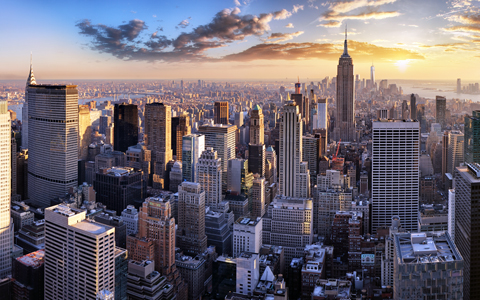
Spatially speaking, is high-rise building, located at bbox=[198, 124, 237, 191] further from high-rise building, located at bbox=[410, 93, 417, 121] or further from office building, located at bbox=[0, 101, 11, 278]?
office building, located at bbox=[0, 101, 11, 278]

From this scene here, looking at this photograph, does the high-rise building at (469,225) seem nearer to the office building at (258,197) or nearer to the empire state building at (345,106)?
the office building at (258,197)

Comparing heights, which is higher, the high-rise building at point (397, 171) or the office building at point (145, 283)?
the high-rise building at point (397, 171)

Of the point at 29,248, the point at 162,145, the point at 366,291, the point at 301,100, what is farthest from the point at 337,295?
the point at 301,100

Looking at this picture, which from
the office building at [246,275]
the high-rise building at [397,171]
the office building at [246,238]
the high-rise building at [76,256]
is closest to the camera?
the high-rise building at [76,256]

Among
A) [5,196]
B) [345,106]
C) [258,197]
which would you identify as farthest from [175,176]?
[345,106]

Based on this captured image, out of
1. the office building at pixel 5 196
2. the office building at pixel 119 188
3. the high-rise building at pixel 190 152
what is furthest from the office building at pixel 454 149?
the office building at pixel 5 196

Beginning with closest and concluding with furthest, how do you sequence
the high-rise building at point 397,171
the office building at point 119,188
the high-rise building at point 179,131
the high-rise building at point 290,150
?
the high-rise building at point 397,171 → the office building at point 119,188 → the high-rise building at point 290,150 → the high-rise building at point 179,131

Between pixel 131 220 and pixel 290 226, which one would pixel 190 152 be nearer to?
pixel 131 220
